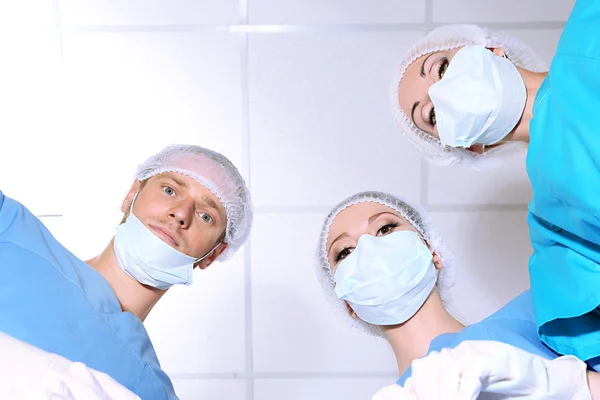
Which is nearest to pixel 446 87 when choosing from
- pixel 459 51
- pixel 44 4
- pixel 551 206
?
pixel 459 51

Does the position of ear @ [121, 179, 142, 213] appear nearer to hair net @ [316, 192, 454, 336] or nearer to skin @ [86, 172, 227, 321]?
skin @ [86, 172, 227, 321]

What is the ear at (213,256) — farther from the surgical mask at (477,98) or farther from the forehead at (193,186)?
the surgical mask at (477,98)

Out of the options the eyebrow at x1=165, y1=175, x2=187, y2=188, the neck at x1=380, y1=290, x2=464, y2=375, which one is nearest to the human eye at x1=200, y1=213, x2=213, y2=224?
the eyebrow at x1=165, y1=175, x2=187, y2=188

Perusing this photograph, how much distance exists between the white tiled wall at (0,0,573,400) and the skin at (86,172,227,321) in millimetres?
503

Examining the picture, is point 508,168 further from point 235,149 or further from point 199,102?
point 199,102

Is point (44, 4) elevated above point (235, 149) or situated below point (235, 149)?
above

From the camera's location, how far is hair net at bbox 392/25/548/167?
1.56 m

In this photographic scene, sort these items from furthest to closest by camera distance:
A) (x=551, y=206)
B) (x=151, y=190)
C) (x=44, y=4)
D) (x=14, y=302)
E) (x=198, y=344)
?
(x=198, y=344) → (x=44, y=4) → (x=151, y=190) → (x=14, y=302) → (x=551, y=206)

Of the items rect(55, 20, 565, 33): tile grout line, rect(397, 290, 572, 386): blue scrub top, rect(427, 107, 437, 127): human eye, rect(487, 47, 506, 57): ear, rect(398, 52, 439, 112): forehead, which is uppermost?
rect(55, 20, 565, 33): tile grout line

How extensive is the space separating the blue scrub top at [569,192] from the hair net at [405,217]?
40 centimetres

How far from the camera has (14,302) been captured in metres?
1.39

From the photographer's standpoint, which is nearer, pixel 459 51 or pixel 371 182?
pixel 459 51

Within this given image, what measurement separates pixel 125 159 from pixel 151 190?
1.89ft

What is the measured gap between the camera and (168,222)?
1.66 meters
